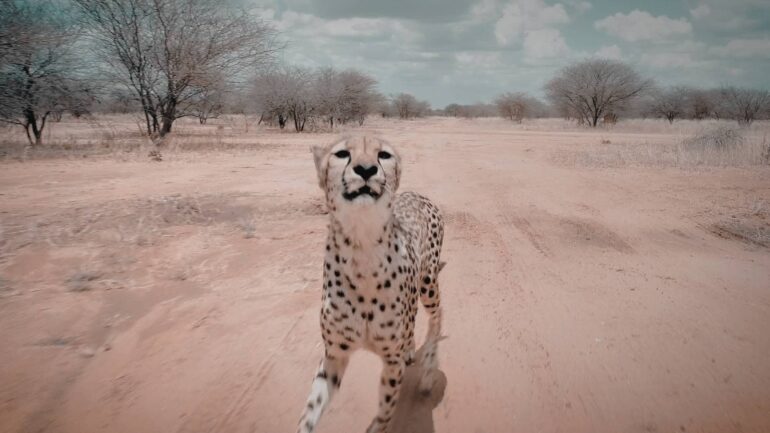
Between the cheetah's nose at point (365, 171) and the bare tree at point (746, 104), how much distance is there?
45334 mm

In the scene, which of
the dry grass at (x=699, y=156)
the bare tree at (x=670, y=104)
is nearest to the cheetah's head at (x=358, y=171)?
the dry grass at (x=699, y=156)

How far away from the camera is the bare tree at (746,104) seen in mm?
36219

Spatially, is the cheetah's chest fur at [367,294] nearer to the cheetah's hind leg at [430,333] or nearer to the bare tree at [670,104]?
the cheetah's hind leg at [430,333]

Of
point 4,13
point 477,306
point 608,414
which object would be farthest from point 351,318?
point 4,13

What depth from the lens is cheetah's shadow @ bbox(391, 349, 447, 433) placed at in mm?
2465

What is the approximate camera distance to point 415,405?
8.63 ft

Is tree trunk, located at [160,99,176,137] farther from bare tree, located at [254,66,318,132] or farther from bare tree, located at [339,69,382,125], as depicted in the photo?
bare tree, located at [339,69,382,125]

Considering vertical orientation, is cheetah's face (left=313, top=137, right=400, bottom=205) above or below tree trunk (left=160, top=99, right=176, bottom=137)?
below

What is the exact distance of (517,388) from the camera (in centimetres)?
270

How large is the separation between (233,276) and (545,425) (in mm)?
3059

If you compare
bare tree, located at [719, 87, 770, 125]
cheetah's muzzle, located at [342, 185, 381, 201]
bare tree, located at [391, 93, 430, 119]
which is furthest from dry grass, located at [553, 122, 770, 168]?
bare tree, located at [391, 93, 430, 119]

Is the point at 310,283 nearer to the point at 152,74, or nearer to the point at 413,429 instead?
the point at 413,429

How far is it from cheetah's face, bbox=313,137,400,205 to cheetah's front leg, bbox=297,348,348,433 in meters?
0.91

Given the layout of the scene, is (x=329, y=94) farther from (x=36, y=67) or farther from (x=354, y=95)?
(x=36, y=67)
